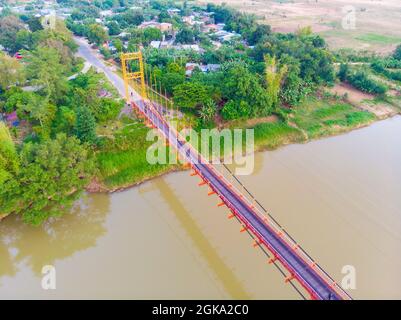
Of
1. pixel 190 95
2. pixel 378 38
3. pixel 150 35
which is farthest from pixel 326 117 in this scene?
pixel 378 38

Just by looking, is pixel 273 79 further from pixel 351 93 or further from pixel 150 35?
pixel 150 35

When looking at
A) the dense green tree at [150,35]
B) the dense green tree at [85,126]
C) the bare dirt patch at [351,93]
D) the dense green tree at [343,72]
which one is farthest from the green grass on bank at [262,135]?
the dense green tree at [150,35]

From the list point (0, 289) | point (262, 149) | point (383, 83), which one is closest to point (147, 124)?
point (262, 149)

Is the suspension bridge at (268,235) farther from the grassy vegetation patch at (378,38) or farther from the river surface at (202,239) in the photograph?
the grassy vegetation patch at (378,38)

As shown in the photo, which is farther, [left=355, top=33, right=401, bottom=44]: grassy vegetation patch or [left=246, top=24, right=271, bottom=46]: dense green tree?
[left=355, top=33, right=401, bottom=44]: grassy vegetation patch

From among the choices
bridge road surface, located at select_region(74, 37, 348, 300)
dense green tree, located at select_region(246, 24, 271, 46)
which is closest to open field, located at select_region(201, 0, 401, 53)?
dense green tree, located at select_region(246, 24, 271, 46)

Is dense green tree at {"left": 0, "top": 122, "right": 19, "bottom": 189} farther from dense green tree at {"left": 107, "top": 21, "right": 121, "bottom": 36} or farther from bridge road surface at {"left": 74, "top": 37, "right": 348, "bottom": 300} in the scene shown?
dense green tree at {"left": 107, "top": 21, "right": 121, "bottom": 36}

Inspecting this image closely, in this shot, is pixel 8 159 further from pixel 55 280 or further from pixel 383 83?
pixel 383 83

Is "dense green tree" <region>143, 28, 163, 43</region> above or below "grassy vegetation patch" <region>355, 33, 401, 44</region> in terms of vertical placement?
above
